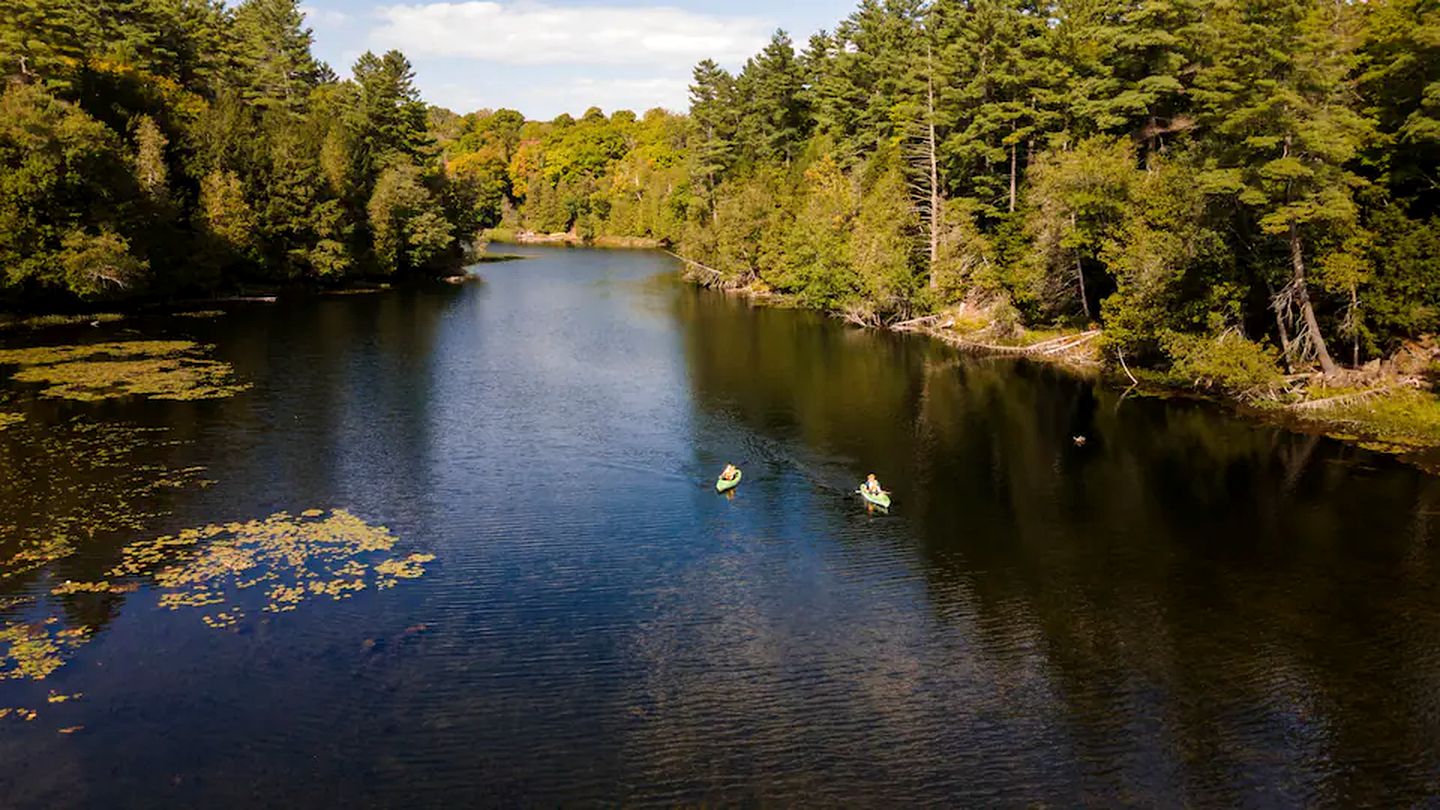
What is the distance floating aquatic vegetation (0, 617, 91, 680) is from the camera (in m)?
19.9

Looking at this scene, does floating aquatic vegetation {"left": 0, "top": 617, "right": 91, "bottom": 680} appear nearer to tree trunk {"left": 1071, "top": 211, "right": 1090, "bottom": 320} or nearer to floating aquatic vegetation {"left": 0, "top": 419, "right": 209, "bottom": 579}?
floating aquatic vegetation {"left": 0, "top": 419, "right": 209, "bottom": 579}

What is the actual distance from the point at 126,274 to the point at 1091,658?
6746cm

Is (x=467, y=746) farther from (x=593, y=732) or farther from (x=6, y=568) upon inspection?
(x=6, y=568)

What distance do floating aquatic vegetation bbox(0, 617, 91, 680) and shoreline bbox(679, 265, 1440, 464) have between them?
45141mm

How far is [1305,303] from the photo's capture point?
41875mm

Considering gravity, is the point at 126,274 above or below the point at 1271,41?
below

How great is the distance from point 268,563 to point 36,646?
5.85 meters

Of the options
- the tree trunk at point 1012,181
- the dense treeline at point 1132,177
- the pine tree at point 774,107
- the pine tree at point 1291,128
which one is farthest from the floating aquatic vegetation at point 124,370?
the pine tree at point 774,107

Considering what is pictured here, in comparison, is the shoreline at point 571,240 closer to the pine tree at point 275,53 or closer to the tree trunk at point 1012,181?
the pine tree at point 275,53

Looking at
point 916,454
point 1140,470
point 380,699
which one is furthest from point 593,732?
point 1140,470

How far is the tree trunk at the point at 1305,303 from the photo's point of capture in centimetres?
4091

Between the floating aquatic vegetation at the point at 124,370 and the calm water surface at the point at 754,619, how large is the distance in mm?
2036

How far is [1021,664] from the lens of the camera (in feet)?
70.9

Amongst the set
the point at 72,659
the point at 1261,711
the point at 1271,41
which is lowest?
the point at 1261,711
